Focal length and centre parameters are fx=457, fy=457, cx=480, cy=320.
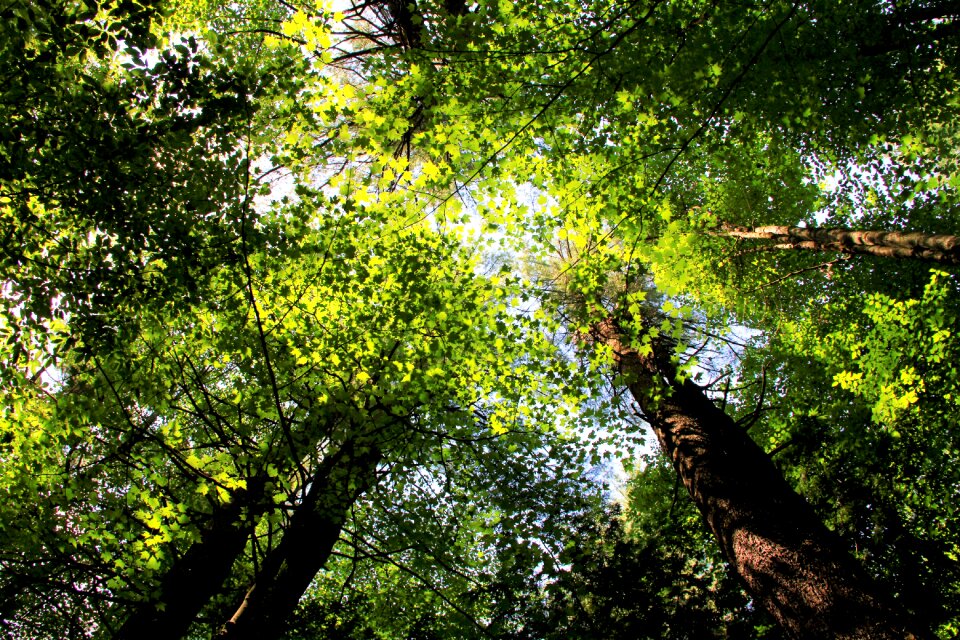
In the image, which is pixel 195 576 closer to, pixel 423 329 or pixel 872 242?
pixel 423 329

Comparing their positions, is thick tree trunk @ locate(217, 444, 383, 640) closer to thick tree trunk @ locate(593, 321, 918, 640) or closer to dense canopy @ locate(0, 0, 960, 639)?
dense canopy @ locate(0, 0, 960, 639)

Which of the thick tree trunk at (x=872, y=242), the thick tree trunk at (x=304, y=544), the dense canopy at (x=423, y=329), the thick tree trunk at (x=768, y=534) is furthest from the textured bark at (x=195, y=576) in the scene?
the thick tree trunk at (x=872, y=242)

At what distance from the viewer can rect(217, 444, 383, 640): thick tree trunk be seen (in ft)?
12.9

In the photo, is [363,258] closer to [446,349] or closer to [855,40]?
[446,349]

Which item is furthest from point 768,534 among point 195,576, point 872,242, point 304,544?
point 195,576

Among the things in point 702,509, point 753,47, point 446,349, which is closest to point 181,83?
point 446,349

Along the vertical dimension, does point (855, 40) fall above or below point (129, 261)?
above

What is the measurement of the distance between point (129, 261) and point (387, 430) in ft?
9.53

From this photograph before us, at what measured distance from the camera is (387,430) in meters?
4.83

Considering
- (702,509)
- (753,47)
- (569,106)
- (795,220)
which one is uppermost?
(795,220)

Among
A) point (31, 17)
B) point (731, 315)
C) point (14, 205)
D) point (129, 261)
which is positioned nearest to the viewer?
point (31, 17)

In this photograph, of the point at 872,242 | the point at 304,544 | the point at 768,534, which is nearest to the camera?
the point at 768,534

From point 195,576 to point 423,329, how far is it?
13.2 feet

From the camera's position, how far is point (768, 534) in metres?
3.89
